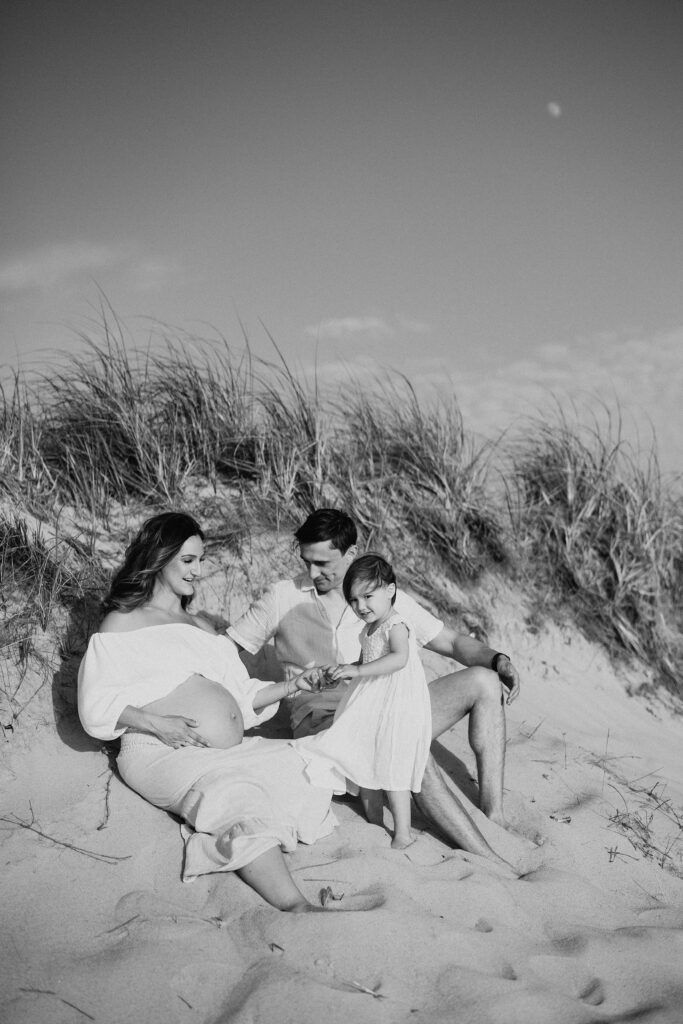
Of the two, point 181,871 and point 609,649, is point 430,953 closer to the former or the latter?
point 181,871

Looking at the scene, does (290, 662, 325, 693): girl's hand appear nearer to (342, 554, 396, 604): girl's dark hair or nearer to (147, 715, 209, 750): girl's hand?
(342, 554, 396, 604): girl's dark hair

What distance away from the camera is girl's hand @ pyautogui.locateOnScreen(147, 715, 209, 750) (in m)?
3.66

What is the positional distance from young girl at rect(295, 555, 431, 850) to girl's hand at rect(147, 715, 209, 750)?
468mm

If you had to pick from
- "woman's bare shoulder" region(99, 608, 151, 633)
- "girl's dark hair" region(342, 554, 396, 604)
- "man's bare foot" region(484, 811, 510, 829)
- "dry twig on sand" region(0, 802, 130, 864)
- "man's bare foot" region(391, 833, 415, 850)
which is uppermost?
"girl's dark hair" region(342, 554, 396, 604)

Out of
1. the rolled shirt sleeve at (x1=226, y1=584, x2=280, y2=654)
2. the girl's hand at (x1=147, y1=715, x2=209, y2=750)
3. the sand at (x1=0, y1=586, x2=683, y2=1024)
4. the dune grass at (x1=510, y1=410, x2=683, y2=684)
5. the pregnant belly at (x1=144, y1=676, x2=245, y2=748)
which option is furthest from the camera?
the dune grass at (x1=510, y1=410, x2=683, y2=684)

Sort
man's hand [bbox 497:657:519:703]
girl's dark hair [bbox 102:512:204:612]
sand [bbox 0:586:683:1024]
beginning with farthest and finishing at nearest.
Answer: man's hand [bbox 497:657:519:703] → girl's dark hair [bbox 102:512:204:612] → sand [bbox 0:586:683:1024]

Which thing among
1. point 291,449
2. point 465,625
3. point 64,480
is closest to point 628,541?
point 465,625

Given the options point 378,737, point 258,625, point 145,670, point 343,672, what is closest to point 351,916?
point 378,737

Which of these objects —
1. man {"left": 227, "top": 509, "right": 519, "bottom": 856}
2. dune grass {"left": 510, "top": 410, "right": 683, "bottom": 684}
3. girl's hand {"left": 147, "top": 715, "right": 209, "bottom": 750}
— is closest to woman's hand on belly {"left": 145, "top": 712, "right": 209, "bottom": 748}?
girl's hand {"left": 147, "top": 715, "right": 209, "bottom": 750}

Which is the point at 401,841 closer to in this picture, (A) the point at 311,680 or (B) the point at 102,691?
(A) the point at 311,680

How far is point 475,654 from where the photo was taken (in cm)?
438

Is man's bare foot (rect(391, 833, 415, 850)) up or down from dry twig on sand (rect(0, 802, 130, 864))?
down

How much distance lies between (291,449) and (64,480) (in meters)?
1.70

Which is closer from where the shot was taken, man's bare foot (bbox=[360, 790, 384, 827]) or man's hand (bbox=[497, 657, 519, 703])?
man's bare foot (bbox=[360, 790, 384, 827])
